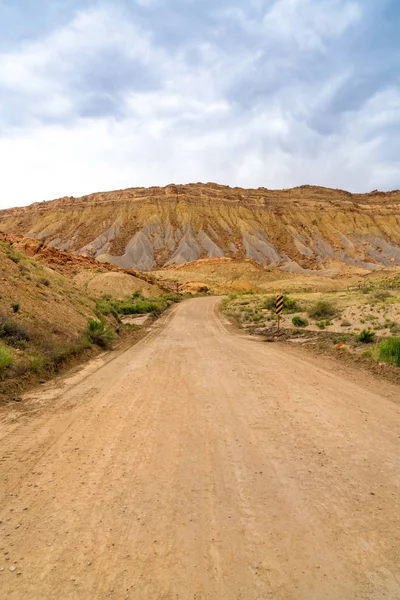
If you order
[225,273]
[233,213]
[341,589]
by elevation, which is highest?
[233,213]

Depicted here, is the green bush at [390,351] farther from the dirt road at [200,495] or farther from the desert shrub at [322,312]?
the desert shrub at [322,312]

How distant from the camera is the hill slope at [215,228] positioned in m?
96.9

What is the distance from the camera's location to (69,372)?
1020 cm

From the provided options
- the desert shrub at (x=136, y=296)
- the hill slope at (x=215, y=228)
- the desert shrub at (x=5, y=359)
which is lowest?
the desert shrub at (x=5, y=359)

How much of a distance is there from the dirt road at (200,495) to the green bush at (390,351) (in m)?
2.79

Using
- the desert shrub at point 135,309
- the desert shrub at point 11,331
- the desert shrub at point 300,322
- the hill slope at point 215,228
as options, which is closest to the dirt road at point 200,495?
the desert shrub at point 11,331

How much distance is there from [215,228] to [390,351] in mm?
98246

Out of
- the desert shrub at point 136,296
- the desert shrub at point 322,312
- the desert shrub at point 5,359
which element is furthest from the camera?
the desert shrub at point 136,296

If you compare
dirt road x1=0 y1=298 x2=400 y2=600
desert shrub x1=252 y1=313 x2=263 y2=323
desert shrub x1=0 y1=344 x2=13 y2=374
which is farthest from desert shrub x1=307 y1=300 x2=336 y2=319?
desert shrub x1=0 y1=344 x2=13 y2=374

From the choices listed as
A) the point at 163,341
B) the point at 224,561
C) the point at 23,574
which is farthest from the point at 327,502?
the point at 163,341

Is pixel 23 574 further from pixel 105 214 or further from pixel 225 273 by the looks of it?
pixel 105 214

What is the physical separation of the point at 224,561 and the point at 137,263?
300 feet

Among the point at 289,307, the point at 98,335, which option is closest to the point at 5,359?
the point at 98,335

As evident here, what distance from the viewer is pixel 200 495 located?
422 centimetres
